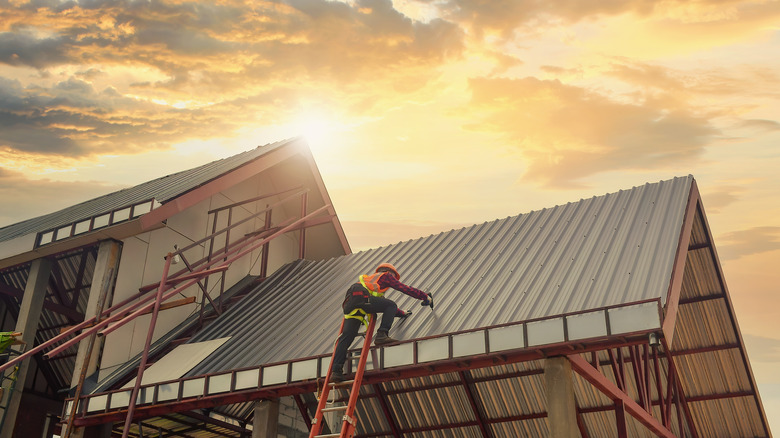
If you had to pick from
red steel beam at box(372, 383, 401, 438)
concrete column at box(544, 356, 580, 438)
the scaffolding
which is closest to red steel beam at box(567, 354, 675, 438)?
concrete column at box(544, 356, 580, 438)

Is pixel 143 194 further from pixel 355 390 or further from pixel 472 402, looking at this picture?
pixel 355 390

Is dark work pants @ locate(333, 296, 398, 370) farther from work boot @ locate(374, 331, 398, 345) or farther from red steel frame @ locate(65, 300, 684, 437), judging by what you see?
red steel frame @ locate(65, 300, 684, 437)

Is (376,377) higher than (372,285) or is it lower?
lower

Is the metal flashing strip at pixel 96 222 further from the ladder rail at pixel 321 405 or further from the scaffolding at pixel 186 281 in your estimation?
the ladder rail at pixel 321 405

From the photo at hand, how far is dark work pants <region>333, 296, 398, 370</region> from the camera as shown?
16.8m

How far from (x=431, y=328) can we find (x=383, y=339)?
1.32 meters

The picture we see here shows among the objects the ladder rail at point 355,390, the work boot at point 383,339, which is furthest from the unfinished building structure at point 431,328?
the ladder rail at point 355,390

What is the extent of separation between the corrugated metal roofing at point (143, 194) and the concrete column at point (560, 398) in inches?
493

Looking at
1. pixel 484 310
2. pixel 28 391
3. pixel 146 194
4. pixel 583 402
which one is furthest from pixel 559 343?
pixel 28 391

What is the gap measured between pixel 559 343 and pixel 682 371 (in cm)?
970

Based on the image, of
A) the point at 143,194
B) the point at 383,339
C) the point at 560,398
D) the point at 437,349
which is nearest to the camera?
the point at 560,398

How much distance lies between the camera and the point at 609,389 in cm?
1681

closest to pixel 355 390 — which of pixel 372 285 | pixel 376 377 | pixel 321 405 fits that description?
pixel 321 405

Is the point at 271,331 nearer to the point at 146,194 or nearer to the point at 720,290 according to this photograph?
the point at 146,194
